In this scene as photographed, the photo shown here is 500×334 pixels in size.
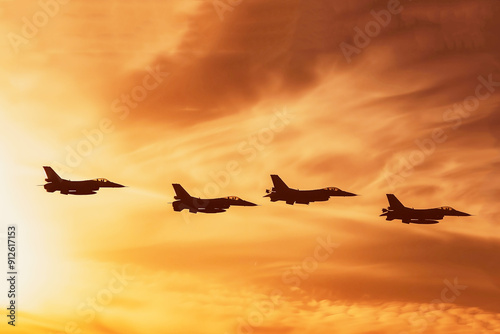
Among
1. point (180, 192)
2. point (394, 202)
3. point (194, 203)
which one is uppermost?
point (394, 202)

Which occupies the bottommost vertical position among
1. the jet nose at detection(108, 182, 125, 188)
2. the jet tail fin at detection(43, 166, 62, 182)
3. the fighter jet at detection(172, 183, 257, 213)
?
the fighter jet at detection(172, 183, 257, 213)

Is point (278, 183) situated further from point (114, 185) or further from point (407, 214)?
point (114, 185)

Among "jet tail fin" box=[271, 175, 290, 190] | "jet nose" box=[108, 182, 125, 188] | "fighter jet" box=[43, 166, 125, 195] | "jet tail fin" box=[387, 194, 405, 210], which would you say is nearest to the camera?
"fighter jet" box=[43, 166, 125, 195]

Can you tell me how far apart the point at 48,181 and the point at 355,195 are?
62.5 metres

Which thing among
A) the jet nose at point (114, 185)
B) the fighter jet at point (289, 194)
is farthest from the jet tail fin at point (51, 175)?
the fighter jet at point (289, 194)

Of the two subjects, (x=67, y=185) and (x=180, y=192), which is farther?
(x=180, y=192)

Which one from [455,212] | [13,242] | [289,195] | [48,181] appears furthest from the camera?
[455,212]

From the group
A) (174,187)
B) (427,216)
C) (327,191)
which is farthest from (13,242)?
(427,216)

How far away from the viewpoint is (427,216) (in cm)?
16075

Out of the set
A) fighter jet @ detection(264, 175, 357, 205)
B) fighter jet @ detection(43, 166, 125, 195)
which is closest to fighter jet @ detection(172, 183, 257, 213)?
fighter jet @ detection(264, 175, 357, 205)

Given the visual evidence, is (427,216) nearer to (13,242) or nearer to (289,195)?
(289,195)

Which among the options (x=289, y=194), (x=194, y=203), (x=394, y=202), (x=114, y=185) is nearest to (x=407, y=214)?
(x=394, y=202)

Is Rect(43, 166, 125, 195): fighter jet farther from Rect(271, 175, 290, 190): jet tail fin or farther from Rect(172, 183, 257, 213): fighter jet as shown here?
Rect(271, 175, 290, 190): jet tail fin

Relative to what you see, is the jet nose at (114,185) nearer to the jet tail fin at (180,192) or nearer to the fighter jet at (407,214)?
the jet tail fin at (180,192)
